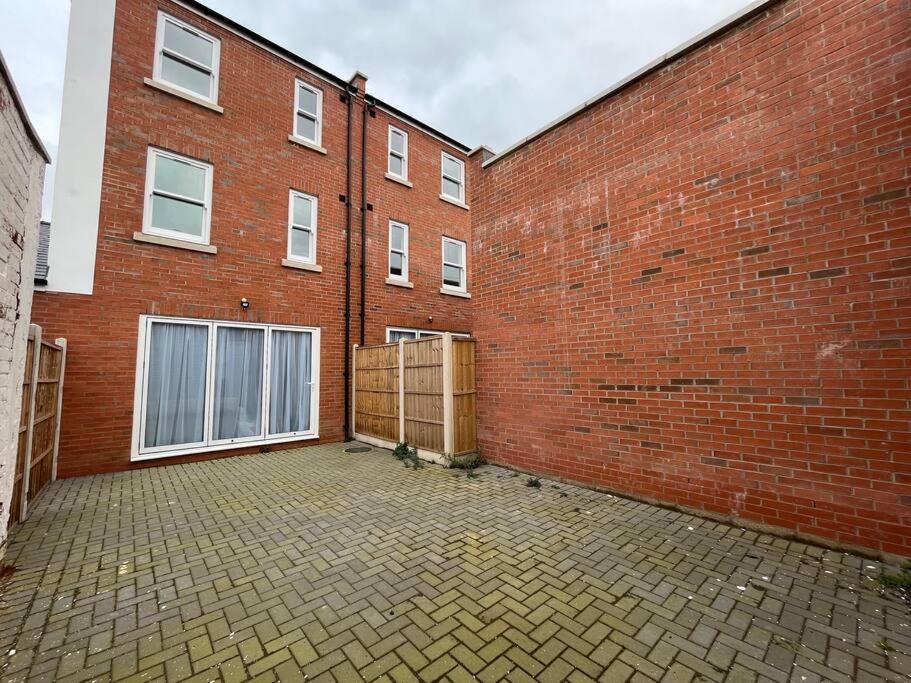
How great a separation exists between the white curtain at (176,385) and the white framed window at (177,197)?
1704mm

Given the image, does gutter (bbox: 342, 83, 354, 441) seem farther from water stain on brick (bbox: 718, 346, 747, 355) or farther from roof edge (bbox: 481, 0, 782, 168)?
water stain on brick (bbox: 718, 346, 747, 355)

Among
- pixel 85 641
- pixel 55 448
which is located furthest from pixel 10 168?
pixel 55 448

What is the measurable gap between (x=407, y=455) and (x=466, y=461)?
1274 mm

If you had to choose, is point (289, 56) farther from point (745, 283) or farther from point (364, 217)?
point (745, 283)

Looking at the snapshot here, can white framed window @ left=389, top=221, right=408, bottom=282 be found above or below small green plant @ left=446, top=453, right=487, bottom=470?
above

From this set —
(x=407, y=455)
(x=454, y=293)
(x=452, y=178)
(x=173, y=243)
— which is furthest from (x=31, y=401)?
(x=452, y=178)

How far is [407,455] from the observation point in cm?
685

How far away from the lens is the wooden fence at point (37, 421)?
13.1ft

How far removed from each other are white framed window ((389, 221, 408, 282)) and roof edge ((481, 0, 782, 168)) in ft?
15.5

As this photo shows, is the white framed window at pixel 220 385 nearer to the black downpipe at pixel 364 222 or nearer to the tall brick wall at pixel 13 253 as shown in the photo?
the black downpipe at pixel 364 222

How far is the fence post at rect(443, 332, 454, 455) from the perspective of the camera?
6.22 metres

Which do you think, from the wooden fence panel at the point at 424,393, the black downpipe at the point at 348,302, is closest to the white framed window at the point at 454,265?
the black downpipe at the point at 348,302

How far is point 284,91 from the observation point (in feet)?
27.5

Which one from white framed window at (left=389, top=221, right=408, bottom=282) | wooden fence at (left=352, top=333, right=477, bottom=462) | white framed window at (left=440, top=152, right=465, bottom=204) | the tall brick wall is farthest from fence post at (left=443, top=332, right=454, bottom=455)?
white framed window at (left=440, top=152, right=465, bottom=204)
